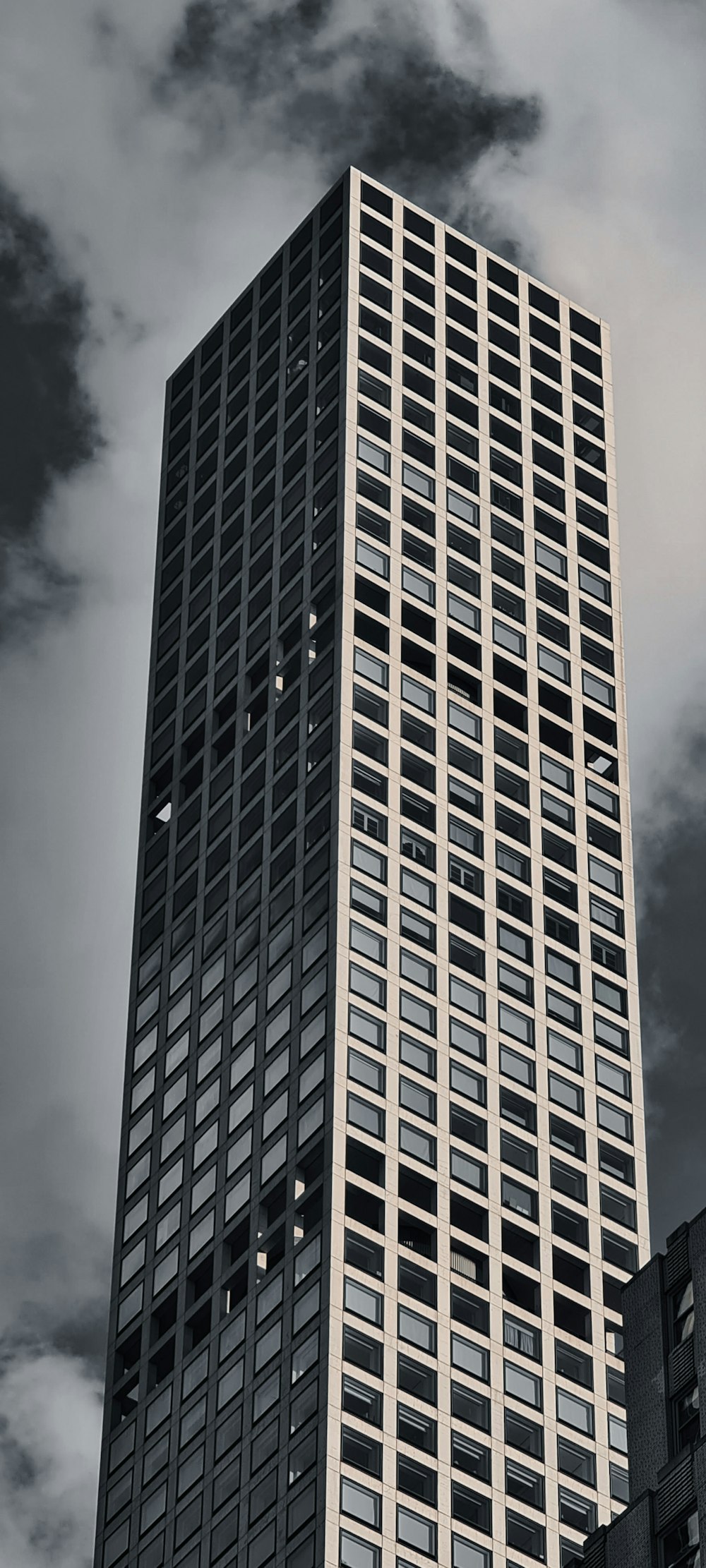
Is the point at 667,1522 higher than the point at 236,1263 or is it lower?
lower

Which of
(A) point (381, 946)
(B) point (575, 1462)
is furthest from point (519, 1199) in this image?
(B) point (575, 1462)

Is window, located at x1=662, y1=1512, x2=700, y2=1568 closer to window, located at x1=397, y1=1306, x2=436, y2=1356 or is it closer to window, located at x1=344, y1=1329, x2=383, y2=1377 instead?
window, located at x1=344, y1=1329, x2=383, y2=1377

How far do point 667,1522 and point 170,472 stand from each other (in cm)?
11357

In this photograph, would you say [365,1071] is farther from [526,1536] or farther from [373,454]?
[373,454]

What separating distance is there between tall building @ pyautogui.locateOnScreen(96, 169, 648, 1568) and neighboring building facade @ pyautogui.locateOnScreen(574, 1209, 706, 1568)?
118 ft

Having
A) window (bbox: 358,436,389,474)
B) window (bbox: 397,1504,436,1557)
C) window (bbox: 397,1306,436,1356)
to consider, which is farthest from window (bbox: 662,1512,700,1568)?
window (bbox: 358,436,389,474)

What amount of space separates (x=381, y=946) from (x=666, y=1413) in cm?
5936

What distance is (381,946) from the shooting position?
144m

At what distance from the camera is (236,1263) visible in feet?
454

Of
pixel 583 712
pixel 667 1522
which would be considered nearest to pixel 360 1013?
pixel 583 712


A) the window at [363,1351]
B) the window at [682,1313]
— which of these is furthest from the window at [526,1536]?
the window at [682,1313]

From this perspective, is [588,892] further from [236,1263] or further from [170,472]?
[170,472]

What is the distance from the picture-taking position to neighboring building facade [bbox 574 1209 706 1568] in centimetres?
8112

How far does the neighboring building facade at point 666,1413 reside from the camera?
81.1 meters
